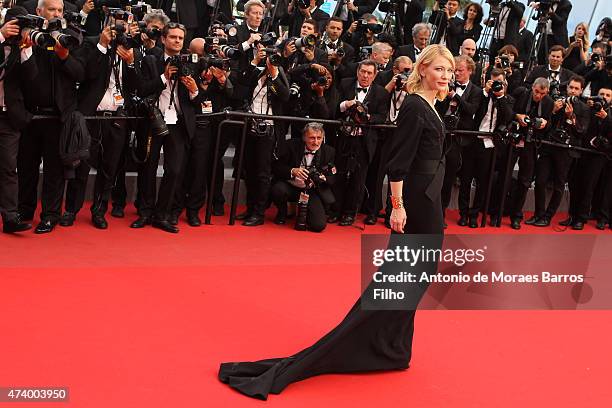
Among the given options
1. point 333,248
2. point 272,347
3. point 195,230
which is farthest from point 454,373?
point 195,230

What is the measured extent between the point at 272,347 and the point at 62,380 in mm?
1175

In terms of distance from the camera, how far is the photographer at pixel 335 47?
8.43 metres

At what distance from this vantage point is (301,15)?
972 centimetres

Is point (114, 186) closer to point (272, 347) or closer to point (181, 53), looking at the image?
point (181, 53)

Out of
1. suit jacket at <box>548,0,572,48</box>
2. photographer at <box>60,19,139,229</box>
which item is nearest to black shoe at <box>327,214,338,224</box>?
photographer at <box>60,19,139,229</box>

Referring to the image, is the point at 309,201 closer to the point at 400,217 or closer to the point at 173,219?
the point at 173,219

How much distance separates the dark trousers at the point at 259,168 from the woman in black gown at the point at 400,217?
11.6 feet

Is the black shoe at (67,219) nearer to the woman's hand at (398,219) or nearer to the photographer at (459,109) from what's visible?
the photographer at (459,109)

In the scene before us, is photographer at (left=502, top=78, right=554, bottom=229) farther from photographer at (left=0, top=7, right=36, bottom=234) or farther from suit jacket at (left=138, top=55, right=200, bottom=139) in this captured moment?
photographer at (left=0, top=7, right=36, bottom=234)

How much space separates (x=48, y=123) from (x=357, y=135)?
2773mm

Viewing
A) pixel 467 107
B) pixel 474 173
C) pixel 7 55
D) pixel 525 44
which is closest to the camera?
pixel 7 55

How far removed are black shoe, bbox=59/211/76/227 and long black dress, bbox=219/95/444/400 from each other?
3.01 m

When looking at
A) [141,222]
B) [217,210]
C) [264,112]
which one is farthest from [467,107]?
[141,222]

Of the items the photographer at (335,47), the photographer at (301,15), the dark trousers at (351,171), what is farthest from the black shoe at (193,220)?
the photographer at (301,15)
